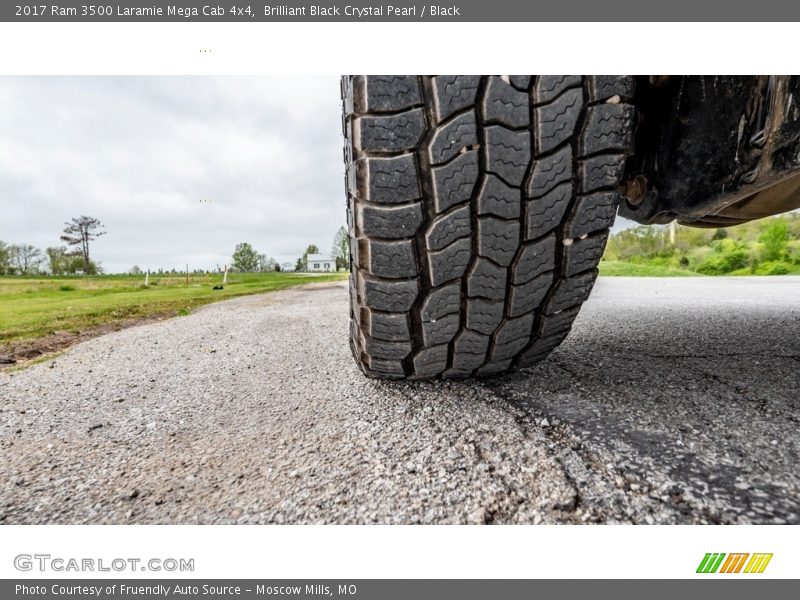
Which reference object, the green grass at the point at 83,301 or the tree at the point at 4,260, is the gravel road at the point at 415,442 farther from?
the tree at the point at 4,260

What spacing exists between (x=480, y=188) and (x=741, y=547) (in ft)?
1.74

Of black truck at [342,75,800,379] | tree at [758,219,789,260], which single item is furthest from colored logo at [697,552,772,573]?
tree at [758,219,789,260]

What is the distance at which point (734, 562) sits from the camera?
1.35 feet

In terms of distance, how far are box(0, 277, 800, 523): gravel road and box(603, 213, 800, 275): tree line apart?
477 centimetres

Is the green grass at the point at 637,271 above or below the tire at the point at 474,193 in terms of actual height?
below

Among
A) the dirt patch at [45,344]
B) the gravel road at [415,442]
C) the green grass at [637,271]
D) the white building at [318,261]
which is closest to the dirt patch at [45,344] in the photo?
the dirt patch at [45,344]

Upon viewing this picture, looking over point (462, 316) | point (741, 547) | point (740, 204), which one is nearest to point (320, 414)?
point (462, 316)

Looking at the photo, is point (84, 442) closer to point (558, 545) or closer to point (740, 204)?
point (558, 545)

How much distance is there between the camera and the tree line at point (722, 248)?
245 inches

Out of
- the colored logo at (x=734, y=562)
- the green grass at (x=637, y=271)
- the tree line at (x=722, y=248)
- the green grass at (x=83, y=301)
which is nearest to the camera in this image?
the colored logo at (x=734, y=562)

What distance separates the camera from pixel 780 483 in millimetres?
461

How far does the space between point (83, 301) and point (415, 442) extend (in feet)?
11.3

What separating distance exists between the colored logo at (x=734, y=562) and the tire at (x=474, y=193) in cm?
40

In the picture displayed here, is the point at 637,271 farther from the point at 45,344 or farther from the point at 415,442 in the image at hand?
the point at 45,344
